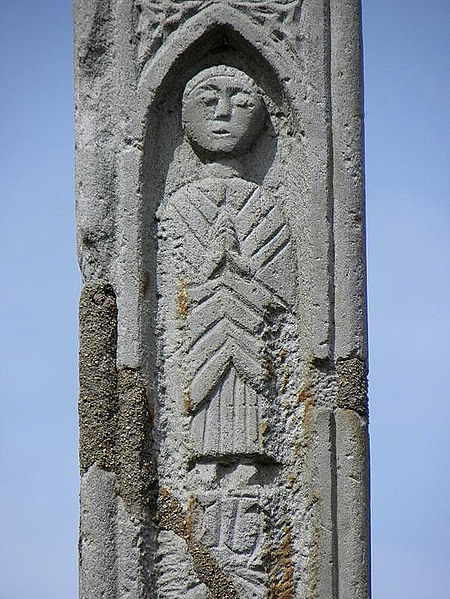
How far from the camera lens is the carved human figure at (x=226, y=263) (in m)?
6.66

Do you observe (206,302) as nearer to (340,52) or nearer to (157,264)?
(157,264)

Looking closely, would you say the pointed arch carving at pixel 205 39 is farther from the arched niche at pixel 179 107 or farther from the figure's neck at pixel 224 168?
the figure's neck at pixel 224 168

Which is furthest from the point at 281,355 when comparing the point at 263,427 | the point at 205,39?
the point at 205,39

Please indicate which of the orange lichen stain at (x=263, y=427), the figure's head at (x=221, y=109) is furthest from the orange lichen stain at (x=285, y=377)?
the figure's head at (x=221, y=109)

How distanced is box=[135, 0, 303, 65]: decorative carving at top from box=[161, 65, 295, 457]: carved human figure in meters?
0.24

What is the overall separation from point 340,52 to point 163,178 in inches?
38.2

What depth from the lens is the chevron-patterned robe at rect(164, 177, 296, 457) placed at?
21.9 ft

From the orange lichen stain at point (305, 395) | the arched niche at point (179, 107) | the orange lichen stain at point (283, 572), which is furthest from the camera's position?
the arched niche at point (179, 107)

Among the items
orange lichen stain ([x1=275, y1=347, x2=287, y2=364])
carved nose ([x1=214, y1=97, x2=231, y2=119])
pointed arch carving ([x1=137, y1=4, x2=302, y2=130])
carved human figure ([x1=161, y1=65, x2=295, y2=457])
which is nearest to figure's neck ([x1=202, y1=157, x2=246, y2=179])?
carved human figure ([x1=161, y1=65, x2=295, y2=457])

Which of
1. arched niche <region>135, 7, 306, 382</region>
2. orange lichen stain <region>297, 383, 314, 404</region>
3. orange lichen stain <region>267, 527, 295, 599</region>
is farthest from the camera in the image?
arched niche <region>135, 7, 306, 382</region>

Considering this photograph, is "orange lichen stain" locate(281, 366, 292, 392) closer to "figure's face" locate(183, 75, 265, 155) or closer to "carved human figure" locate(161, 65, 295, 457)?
"carved human figure" locate(161, 65, 295, 457)

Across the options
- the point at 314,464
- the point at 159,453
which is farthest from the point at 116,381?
the point at 314,464

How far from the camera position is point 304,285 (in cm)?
679

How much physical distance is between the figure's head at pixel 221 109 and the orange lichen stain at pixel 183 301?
0.64m
